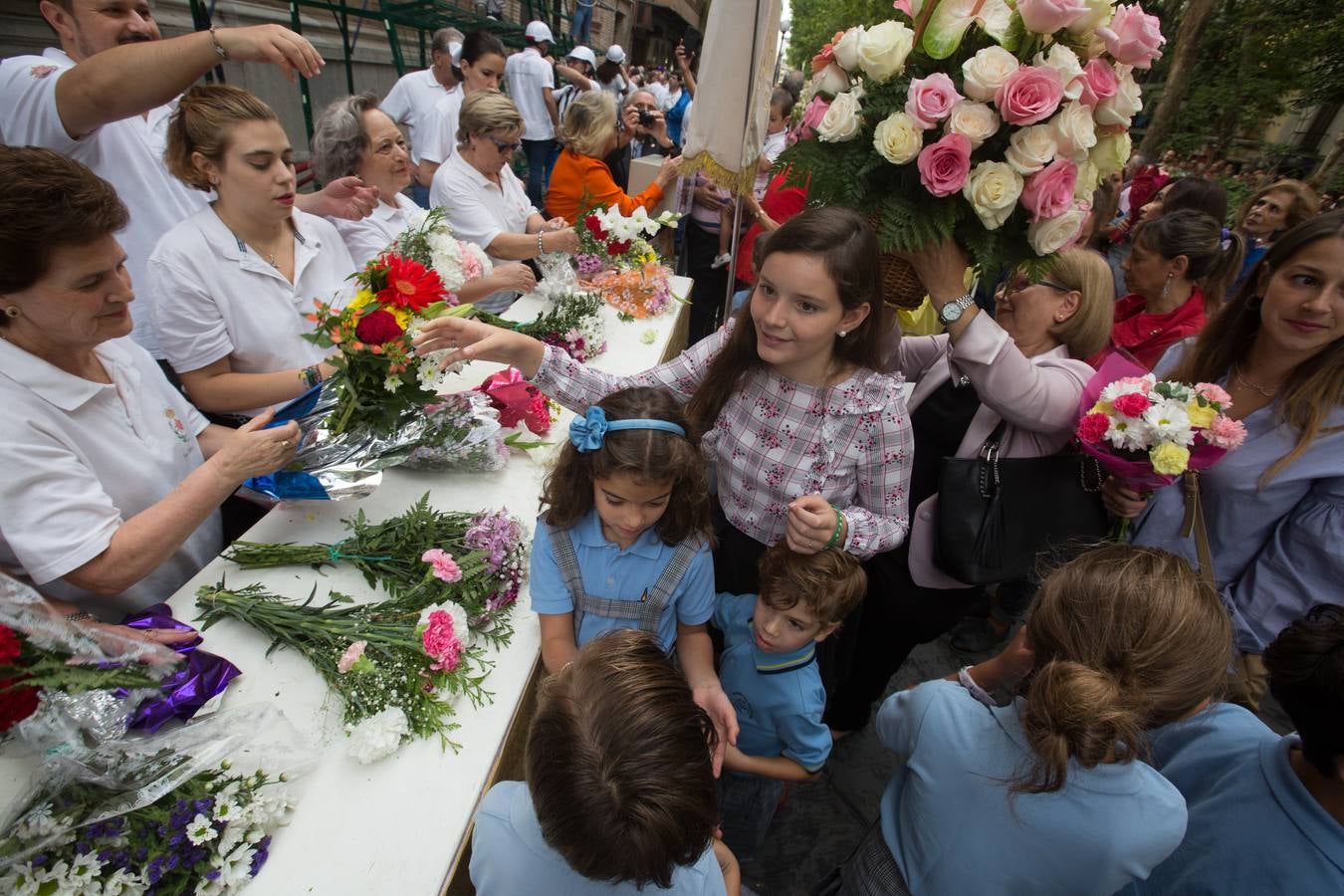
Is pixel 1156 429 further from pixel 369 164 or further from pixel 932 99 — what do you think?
pixel 369 164

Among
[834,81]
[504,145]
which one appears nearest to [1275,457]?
[834,81]

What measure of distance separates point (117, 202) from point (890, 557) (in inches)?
102

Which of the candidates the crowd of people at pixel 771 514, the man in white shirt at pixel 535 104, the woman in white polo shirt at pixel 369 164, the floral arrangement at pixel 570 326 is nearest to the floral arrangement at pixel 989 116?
the crowd of people at pixel 771 514

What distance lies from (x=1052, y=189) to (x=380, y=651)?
79.0 inches

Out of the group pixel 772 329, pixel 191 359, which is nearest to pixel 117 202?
pixel 191 359

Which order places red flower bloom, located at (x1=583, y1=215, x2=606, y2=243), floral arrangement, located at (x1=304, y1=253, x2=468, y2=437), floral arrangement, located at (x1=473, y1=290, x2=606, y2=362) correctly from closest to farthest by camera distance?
floral arrangement, located at (x1=304, y1=253, x2=468, y2=437) → floral arrangement, located at (x1=473, y1=290, x2=606, y2=362) → red flower bloom, located at (x1=583, y1=215, x2=606, y2=243)

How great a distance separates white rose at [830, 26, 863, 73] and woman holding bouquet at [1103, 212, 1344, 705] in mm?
1465

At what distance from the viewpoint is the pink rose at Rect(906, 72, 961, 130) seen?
1.49m

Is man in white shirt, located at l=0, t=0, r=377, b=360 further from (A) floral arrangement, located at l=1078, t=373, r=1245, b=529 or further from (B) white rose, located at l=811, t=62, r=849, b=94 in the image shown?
(A) floral arrangement, located at l=1078, t=373, r=1245, b=529

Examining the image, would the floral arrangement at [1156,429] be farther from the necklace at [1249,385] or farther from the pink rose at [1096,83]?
the pink rose at [1096,83]

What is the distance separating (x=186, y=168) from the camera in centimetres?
222

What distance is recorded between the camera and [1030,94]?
143 centimetres

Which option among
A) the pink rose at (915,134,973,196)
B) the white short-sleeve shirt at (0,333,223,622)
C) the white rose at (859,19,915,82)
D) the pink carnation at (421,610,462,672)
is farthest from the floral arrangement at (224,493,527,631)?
the white rose at (859,19,915,82)

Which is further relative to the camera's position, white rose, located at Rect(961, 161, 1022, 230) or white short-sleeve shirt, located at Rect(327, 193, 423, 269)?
white short-sleeve shirt, located at Rect(327, 193, 423, 269)
